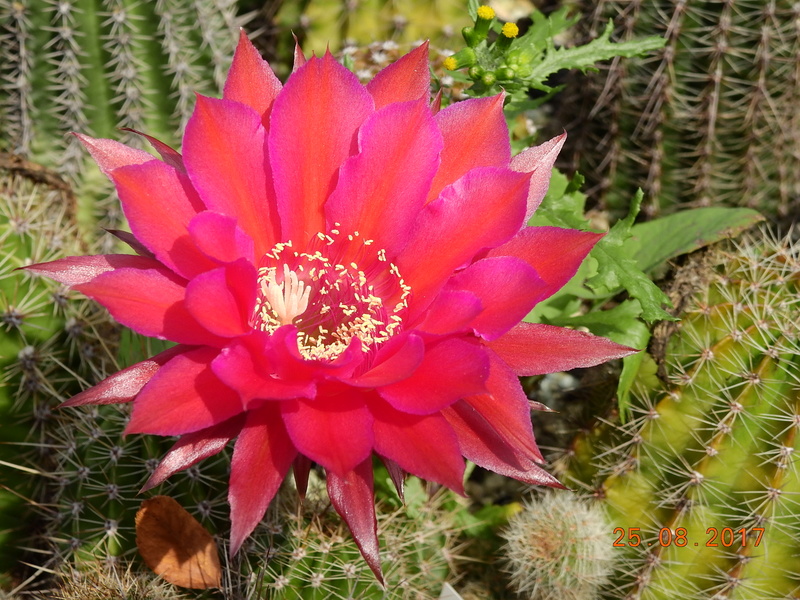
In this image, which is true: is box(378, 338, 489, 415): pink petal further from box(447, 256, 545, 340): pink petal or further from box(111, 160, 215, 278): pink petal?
box(111, 160, 215, 278): pink petal

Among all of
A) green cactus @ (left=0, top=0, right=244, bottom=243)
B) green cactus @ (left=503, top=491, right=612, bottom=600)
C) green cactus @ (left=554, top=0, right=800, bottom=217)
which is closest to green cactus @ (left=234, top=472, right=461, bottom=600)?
green cactus @ (left=503, top=491, right=612, bottom=600)

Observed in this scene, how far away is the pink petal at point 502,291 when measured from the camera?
1073 mm

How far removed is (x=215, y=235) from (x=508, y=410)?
49 centimetres

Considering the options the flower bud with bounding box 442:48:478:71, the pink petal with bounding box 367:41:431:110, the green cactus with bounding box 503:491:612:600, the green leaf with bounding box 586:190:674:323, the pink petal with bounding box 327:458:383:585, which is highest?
the pink petal with bounding box 367:41:431:110

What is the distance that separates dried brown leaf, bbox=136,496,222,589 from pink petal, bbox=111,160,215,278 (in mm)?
460

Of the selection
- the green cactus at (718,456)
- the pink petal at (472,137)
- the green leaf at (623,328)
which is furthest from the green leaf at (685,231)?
the pink petal at (472,137)

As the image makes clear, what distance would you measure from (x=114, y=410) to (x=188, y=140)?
25.3 inches

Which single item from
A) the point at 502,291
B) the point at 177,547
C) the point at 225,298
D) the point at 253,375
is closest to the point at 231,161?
the point at 225,298

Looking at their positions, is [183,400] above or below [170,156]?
below

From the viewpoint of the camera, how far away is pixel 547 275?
1.17m

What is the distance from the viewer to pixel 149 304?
107 cm

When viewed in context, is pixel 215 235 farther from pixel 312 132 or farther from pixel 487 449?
pixel 487 449

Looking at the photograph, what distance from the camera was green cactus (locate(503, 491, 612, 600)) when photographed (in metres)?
1.57

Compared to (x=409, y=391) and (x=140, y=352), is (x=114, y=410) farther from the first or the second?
(x=409, y=391)
